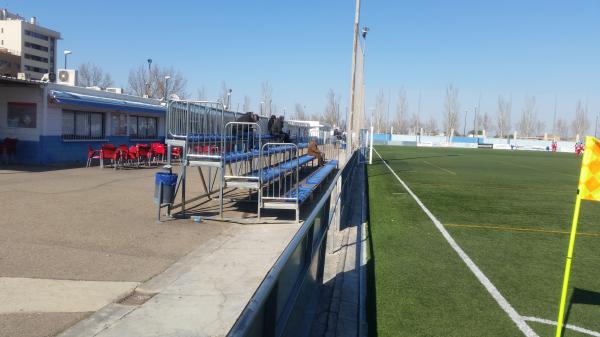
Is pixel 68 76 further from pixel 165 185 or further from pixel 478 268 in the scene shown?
pixel 478 268

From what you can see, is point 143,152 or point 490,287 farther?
point 143,152

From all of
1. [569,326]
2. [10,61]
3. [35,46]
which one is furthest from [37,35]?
[569,326]

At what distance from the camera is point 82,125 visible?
73.4ft

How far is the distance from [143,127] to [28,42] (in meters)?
115

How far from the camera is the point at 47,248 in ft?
24.5

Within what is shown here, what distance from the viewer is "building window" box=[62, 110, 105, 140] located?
21.2m

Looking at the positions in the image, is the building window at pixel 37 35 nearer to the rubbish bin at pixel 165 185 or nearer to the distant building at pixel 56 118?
the distant building at pixel 56 118

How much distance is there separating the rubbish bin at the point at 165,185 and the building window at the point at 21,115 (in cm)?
1210

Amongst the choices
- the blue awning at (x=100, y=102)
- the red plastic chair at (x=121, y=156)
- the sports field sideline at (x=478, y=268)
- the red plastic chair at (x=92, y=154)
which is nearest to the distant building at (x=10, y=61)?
the blue awning at (x=100, y=102)

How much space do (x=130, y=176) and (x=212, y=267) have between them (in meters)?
11.5

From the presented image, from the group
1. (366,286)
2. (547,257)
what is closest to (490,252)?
(547,257)

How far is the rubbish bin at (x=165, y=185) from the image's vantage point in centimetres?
972

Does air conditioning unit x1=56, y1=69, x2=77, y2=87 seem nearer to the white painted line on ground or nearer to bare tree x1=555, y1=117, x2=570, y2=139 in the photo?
the white painted line on ground

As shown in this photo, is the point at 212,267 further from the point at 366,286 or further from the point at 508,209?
the point at 508,209
